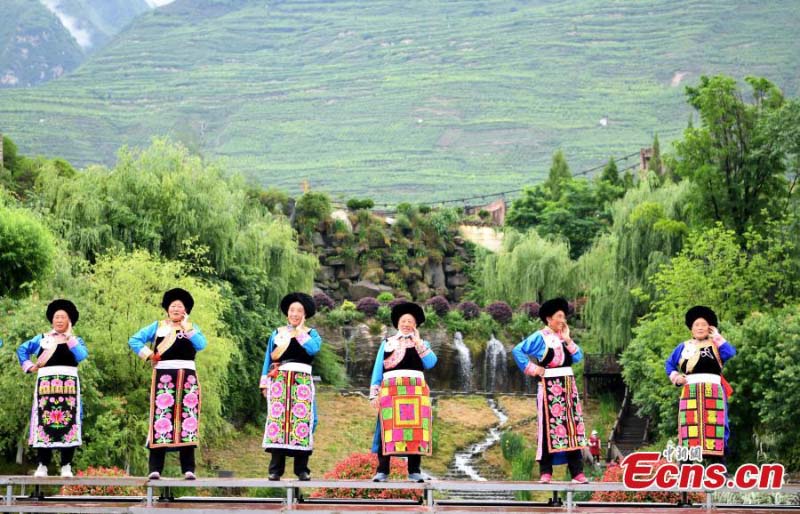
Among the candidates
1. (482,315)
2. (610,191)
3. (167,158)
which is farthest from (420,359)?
(610,191)

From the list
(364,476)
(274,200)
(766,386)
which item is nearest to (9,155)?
(274,200)

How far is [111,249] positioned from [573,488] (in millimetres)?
21371

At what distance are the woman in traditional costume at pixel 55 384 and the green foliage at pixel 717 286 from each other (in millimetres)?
20048

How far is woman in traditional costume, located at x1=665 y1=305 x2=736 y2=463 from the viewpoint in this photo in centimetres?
1620

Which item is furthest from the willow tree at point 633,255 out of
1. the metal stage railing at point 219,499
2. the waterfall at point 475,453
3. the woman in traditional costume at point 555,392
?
the metal stage railing at point 219,499

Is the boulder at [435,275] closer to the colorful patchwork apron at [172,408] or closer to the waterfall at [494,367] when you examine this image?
the waterfall at [494,367]

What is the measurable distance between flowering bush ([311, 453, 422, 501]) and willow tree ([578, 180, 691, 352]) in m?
21.1

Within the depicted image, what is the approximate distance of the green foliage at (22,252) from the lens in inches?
1169

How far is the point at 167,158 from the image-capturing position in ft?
126

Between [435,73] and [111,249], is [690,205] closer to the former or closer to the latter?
[111,249]

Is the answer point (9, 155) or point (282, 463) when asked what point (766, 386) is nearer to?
point (282, 463)

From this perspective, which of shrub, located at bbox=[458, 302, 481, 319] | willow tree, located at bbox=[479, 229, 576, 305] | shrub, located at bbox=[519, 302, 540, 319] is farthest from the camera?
willow tree, located at bbox=[479, 229, 576, 305]

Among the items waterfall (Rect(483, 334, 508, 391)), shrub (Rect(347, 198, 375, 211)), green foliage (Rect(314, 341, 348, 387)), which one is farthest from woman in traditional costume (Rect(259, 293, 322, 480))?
shrub (Rect(347, 198, 375, 211))

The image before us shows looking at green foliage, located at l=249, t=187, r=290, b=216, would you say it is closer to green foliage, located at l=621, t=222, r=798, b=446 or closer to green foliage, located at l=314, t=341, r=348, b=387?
green foliage, located at l=314, t=341, r=348, b=387
